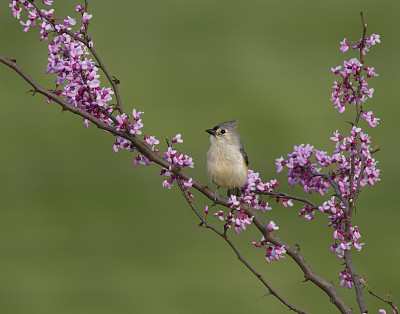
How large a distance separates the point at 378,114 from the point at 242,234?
6.36 m

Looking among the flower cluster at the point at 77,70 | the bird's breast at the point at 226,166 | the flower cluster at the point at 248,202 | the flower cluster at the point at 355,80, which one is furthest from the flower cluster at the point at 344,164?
the flower cluster at the point at 77,70

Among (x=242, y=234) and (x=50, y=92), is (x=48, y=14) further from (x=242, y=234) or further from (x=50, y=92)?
(x=242, y=234)

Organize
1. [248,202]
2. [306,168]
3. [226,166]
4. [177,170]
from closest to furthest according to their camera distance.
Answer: [177,170] → [248,202] → [306,168] → [226,166]

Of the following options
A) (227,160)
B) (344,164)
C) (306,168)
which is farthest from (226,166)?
(344,164)

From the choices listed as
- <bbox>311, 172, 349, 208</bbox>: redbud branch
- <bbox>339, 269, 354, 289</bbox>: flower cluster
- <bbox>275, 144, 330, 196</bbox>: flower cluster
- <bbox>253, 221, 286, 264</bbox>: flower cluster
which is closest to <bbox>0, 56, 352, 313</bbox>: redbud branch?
<bbox>253, 221, 286, 264</bbox>: flower cluster

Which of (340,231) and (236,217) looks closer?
(236,217)

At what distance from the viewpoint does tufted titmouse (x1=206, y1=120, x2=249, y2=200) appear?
182 inches

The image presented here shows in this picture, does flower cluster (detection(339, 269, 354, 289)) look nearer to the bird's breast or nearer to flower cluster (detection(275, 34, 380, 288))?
flower cluster (detection(275, 34, 380, 288))

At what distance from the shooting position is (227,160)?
15.7 ft

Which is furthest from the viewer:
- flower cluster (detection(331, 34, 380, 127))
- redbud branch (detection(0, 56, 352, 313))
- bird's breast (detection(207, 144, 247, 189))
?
bird's breast (detection(207, 144, 247, 189))

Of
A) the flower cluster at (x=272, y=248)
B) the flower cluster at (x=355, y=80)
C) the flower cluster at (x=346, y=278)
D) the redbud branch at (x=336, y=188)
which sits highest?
the flower cluster at (x=355, y=80)

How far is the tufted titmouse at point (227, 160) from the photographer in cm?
462

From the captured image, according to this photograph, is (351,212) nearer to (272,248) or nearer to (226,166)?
(272,248)

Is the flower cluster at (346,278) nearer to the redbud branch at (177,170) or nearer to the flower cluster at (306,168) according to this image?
the redbud branch at (177,170)
